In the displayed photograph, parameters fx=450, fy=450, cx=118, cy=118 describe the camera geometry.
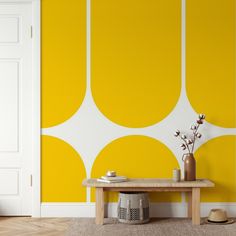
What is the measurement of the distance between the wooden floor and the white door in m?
0.23

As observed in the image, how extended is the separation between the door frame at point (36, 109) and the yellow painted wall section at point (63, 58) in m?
0.05

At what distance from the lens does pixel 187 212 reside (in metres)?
4.68

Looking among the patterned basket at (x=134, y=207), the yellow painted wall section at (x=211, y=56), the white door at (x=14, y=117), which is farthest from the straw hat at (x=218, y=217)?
the white door at (x=14, y=117)

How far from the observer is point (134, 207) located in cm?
430

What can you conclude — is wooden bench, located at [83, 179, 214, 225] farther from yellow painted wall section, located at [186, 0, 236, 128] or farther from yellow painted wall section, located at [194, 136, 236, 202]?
yellow painted wall section, located at [186, 0, 236, 128]

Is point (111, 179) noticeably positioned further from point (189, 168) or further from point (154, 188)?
point (189, 168)

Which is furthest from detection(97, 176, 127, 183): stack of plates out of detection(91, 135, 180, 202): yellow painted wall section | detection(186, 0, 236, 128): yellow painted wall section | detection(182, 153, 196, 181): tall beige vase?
detection(186, 0, 236, 128): yellow painted wall section

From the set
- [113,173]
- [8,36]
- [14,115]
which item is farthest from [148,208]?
[8,36]

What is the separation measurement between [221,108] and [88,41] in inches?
61.5

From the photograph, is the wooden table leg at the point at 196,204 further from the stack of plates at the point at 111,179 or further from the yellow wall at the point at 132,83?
the stack of plates at the point at 111,179

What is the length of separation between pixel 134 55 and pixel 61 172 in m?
1.45

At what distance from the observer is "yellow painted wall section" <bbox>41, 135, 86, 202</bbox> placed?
4719 mm

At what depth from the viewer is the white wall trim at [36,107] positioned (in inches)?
185

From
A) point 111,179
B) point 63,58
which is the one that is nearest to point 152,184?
point 111,179
